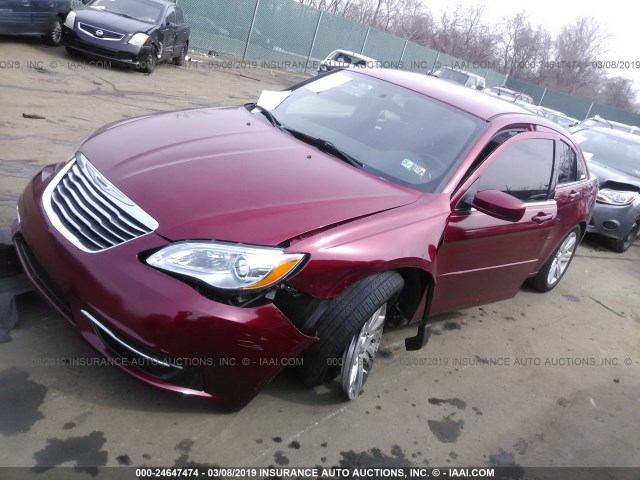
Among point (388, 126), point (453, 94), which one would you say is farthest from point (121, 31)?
point (388, 126)

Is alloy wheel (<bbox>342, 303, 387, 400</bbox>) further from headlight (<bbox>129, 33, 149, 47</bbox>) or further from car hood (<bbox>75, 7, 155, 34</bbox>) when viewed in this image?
car hood (<bbox>75, 7, 155, 34</bbox>)

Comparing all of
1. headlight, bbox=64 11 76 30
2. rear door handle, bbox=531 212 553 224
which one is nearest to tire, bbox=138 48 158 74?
headlight, bbox=64 11 76 30

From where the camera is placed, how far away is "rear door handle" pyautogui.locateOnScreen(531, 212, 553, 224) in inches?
166

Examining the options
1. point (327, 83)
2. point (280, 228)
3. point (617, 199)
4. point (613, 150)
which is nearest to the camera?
point (280, 228)

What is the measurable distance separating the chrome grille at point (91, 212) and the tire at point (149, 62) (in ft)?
31.4

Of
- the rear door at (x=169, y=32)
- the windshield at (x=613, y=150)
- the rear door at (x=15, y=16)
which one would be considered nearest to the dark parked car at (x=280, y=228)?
the windshield at (x=613, y=150)

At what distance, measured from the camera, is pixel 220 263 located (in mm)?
2537

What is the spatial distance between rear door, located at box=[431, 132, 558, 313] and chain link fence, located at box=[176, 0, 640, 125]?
1659 centimetres

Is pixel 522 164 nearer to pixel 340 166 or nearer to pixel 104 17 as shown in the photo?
pixel 340 166

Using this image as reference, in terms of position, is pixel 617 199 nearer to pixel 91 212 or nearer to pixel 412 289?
pixel 412 289

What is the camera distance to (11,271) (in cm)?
346

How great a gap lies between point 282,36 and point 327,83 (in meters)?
19.9

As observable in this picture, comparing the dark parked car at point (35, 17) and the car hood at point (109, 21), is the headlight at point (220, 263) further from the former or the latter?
the car hood at point (109, 21)

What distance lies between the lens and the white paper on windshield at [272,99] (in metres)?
4.22
